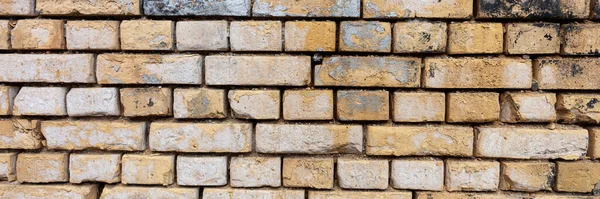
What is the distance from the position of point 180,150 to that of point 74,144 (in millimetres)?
446

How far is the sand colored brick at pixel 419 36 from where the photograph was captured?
1.43 m

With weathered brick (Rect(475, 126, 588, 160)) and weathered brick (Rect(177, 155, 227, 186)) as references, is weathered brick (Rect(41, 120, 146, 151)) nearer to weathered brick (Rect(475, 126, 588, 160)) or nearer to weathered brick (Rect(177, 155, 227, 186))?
weathered brick (Rect(177, 155, 227, 186))

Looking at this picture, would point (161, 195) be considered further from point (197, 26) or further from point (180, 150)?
point (197, 26)

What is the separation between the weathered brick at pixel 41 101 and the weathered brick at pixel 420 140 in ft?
4.15

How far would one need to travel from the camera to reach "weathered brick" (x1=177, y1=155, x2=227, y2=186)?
1478 millimetres

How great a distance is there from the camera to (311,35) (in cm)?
142

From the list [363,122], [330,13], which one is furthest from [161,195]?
[330,13]

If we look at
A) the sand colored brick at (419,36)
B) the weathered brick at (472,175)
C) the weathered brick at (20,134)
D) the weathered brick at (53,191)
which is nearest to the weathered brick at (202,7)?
the sand colored brick at (419,36)

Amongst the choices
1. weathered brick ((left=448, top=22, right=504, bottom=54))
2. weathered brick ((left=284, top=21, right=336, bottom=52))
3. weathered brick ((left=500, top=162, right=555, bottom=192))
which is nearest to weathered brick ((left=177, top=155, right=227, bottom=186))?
weathered brick ((left=284, top=21, right=336, bottom=52))

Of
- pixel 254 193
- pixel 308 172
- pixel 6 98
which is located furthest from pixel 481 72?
pixel 6 98

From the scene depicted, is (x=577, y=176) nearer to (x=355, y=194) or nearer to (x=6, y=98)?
(x=355, y=194)

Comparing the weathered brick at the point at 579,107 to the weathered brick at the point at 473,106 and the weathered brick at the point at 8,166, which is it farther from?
the weathered brick at the point at 8,166

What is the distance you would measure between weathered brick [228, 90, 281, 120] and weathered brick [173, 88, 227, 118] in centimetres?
5

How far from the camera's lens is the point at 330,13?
143 centimetres
